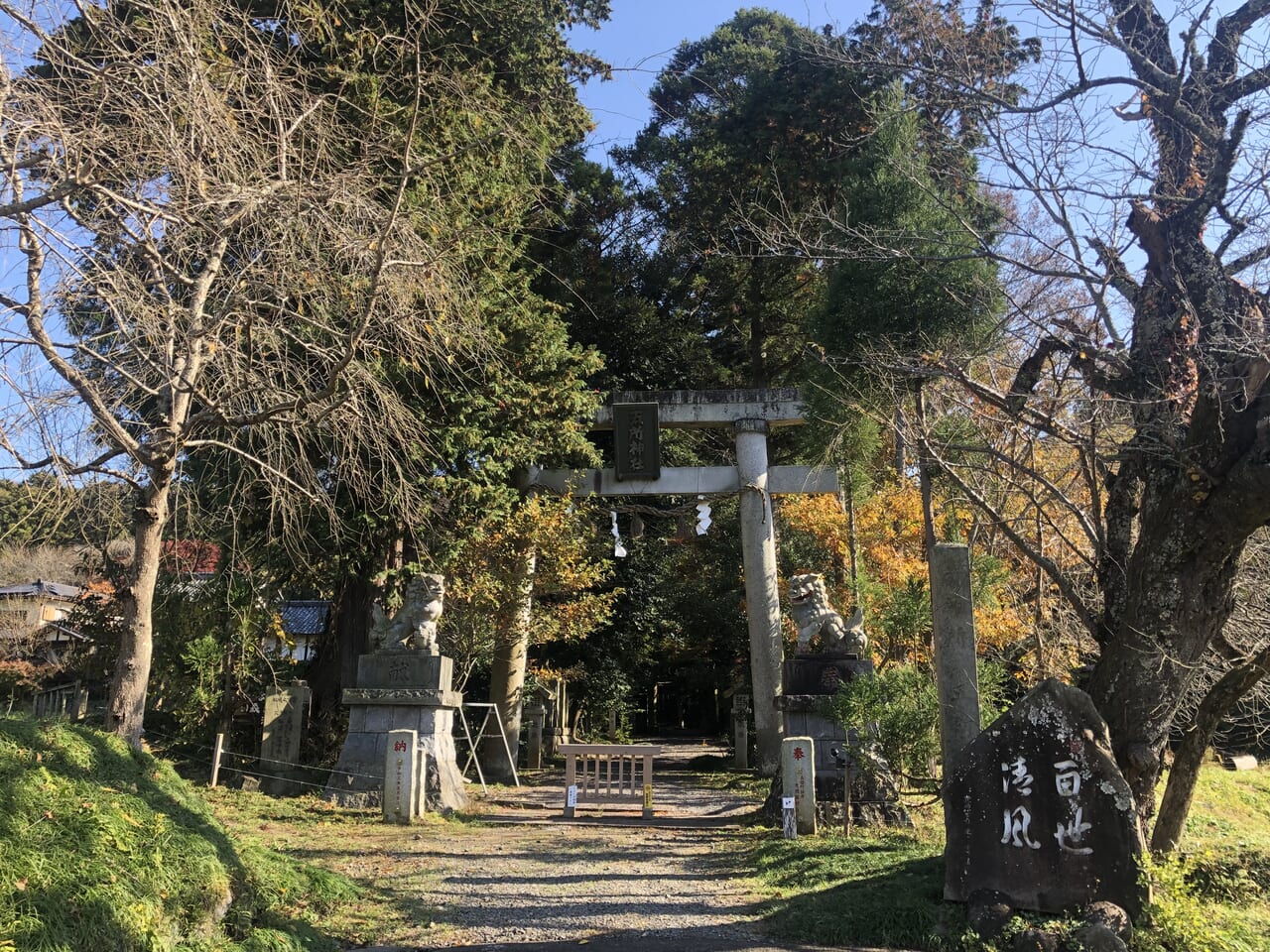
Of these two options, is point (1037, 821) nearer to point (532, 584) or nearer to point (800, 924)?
point (800, 924)


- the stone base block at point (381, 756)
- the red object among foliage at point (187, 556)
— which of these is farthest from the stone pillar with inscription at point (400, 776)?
the red object among foliage at point (187, 556)

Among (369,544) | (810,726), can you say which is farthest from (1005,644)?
(369,544)

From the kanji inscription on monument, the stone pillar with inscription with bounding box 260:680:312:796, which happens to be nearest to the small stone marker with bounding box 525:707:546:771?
the kanji inscription on monument

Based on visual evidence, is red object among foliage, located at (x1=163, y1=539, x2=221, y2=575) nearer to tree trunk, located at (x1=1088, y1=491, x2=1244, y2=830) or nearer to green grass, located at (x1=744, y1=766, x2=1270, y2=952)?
green grass, located at (x1=744, y1=766, x2=1270, y2=952)

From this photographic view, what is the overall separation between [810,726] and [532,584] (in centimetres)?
528

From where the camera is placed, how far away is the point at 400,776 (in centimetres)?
961

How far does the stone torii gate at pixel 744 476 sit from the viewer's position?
52.5ft

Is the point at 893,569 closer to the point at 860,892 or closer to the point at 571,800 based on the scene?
the point at 571,800

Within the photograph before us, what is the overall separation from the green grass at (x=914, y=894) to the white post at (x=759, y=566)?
21.9 ft

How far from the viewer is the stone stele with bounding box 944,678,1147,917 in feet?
16.5

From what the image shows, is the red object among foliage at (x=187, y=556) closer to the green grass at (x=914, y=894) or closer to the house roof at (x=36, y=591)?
the green grass at (x=914, y=894)

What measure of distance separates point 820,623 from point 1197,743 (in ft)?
20.9

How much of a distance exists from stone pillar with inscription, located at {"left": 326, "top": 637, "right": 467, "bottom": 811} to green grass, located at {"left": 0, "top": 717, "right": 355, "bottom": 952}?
5.23m

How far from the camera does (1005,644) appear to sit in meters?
15.3
